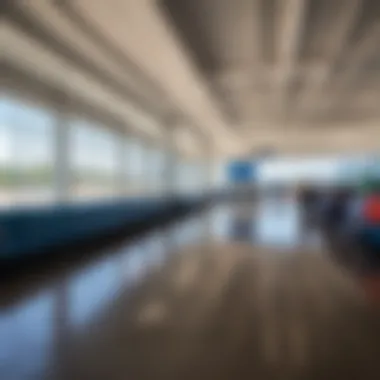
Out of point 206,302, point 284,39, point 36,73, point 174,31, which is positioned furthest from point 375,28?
point 36,73

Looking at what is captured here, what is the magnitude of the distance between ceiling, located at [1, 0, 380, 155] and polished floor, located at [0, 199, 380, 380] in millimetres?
2901

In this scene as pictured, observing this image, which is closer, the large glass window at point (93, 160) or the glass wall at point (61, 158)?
the glass wall at point (61, 158)

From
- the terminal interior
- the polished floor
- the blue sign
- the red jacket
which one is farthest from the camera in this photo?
the blue sign

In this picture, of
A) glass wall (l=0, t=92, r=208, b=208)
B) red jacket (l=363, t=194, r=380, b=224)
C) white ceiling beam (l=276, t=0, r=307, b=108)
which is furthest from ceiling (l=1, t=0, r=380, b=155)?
red jacket (l=363, t=194, r=380, b=224)

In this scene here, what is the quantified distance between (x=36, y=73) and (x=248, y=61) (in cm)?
338

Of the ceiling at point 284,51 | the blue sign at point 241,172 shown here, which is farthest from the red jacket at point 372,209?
the blue sign at point 241,172

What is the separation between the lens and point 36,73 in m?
6.29

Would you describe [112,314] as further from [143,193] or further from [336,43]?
[143,193]

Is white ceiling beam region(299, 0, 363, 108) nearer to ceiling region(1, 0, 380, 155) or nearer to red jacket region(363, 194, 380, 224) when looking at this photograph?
ceiling region(1, 0, 380, 155)

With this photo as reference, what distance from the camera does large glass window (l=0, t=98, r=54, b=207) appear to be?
5.66m

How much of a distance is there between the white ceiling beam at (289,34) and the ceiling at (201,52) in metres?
0.01

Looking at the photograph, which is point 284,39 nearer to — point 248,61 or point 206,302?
point 248,61

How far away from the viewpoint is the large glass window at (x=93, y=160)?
776cm

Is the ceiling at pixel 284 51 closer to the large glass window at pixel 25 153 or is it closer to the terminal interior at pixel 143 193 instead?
the terminal interior at pixel 143 193
